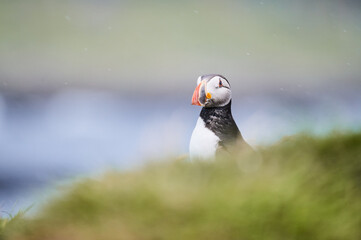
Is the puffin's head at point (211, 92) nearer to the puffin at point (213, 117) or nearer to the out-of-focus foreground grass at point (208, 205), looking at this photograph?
the puffin at point (213, 117)

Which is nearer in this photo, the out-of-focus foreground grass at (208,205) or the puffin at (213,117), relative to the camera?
the out-of-focus foreground grass at (208,205)

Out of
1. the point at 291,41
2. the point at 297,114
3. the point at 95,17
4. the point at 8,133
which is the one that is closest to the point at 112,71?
the point at 95,17

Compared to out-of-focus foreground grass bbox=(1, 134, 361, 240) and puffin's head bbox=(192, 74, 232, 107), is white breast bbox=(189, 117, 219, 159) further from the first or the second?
out-of-focus foreground grass bbox=(1, 134, 361, 240)

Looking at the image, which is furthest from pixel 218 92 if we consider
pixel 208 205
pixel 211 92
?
pixel 208 205

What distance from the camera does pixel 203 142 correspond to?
533mm

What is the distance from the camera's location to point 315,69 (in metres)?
1.00

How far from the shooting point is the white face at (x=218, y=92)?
56 centimetres

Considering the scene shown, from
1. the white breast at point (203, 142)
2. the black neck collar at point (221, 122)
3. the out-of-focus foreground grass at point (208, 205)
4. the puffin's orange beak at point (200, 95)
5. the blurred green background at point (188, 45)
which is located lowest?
the out-of-focus foreground grass at point (208, 205)

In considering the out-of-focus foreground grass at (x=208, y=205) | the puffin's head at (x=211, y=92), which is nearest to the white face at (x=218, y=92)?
the puffin's head at (x=211, y=92)

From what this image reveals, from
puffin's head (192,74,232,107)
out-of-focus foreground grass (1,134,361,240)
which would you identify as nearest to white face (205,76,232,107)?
puffin's head (192,74,232,107)

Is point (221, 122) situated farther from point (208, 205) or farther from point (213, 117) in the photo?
point (208, 205)

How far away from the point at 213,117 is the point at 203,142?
0.04m

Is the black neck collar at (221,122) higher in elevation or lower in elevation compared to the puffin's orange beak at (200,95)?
lower

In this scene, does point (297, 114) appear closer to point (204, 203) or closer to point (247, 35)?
point (204, 203)
